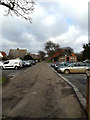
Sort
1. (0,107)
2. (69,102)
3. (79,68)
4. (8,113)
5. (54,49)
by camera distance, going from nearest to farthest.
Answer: (8,113) → (0,107) → (69,102) → (79,68) → (54,49)

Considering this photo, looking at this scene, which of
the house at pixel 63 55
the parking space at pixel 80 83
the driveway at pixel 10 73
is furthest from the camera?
the house at pixel 63 55

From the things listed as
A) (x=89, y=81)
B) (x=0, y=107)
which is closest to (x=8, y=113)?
(x=0, y=107)

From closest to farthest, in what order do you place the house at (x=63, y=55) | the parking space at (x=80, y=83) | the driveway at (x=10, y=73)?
the driveway at (x=10, y=73) → the parking space at (x=80, y=83) → the house at (x=63, y=55)

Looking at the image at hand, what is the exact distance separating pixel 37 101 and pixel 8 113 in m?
1.25

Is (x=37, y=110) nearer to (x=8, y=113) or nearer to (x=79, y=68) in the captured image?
(x=8, y=113)

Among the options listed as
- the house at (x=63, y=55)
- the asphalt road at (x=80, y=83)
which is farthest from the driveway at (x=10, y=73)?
the house at (x=63, y=55)

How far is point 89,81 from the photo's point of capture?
9.30 feet

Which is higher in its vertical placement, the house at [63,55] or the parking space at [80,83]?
the house at [63,55]

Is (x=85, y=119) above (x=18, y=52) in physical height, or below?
below

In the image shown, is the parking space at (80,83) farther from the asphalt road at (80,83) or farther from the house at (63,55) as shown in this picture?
the house at (63,55)

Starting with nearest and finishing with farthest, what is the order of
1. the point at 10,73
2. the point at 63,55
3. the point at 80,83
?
the point at 80,83 < the point at 10,73 < the point at 63,55

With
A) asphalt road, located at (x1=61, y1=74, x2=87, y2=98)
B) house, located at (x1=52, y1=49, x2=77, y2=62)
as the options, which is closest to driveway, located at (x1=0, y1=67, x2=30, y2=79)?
asphalt road, located at (x1=61, y1=74, x2=87, y2=98)

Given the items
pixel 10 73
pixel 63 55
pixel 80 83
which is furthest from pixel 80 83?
pixel 63 55

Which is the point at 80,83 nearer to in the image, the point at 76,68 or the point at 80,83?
the point at 80,83
